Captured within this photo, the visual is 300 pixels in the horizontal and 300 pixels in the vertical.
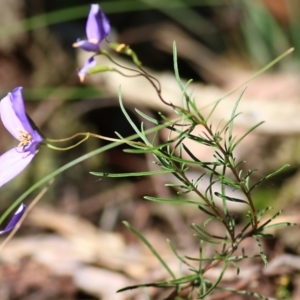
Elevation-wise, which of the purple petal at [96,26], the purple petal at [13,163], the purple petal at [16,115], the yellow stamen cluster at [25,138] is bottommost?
the purple petal at [13,163]

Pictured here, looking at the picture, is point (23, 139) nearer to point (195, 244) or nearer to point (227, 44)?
point (195, 244)

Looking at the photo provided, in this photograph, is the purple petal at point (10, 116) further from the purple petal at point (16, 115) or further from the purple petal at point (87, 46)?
the purple petal at point (87, 46)

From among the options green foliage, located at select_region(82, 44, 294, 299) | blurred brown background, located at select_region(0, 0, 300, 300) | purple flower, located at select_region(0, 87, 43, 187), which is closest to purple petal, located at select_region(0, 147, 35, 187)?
purple flower, located at select_region(0, 87, 43, 187)

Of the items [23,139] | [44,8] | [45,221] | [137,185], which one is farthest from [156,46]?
[23,139]

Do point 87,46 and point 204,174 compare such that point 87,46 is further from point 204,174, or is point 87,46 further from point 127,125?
point 127,125

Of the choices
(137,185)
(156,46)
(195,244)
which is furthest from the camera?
(156,46)

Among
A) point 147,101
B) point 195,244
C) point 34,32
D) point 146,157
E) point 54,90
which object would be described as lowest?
point 195,244

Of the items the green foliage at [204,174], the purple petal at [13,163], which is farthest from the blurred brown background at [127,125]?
the purple petal at [13,163]
